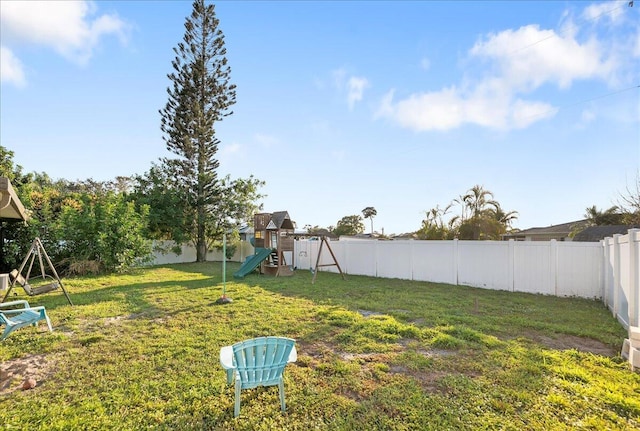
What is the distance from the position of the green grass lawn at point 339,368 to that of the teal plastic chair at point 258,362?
265 millimetres

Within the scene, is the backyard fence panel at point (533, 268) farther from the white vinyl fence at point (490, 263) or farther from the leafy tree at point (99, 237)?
the leafy tree at point (99, 237)

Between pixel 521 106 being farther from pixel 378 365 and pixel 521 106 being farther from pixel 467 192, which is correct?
pixel 378 365

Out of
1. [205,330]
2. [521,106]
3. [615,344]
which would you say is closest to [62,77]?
[205,330]

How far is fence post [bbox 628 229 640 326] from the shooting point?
4.19m

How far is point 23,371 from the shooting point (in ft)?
12.4

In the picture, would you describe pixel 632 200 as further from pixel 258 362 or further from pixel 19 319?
pixel 19 319

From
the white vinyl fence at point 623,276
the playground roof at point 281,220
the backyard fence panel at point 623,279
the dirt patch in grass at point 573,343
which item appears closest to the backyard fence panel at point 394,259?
the playground roof at point 281,220

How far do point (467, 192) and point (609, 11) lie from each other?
9928mm

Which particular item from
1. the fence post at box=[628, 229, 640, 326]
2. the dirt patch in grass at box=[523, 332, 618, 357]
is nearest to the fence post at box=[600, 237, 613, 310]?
the fence post at box=[628, 229, 640, 326]

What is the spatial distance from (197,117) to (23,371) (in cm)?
1875

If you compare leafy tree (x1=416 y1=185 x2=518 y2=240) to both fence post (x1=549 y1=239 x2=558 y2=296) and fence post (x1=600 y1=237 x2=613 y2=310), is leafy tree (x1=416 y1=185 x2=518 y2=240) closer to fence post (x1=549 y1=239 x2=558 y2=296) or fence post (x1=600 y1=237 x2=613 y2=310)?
fence post (x1=549 y1=239 x2=558 y2=296)

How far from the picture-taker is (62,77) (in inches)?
357

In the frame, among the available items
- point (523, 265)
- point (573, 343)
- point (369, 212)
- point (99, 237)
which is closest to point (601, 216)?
point (523, 265)

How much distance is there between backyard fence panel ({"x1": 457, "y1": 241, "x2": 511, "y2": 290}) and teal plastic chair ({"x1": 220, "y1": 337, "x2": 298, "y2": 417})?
315 inches
